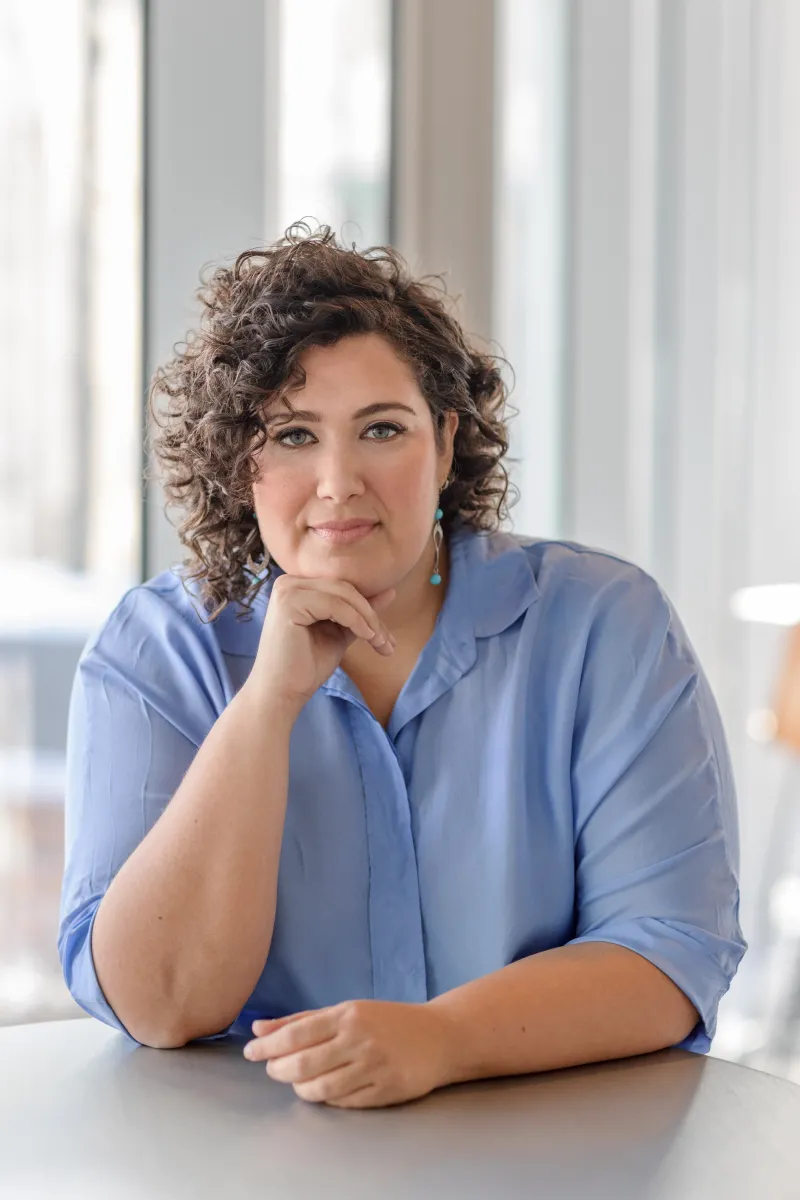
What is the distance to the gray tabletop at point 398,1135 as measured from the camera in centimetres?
88

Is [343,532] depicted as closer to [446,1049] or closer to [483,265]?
[446,1049]

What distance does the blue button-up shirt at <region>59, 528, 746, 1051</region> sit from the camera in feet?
4.24

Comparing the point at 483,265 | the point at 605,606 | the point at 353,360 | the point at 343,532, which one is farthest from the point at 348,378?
the point at 483,265

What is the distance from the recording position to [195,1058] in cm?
116

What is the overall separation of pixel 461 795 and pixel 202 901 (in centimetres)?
29

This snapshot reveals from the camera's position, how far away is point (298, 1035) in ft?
3.40

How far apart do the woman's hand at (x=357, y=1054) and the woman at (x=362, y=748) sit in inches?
5.7

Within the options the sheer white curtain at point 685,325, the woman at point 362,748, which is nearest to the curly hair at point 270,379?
the woman at point 362,748

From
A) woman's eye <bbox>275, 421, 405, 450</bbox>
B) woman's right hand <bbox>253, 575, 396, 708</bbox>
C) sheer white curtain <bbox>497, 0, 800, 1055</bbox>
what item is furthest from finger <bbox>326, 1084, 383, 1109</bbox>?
sheer white curtain <bbox>497, 0, 800, 1055</bbox>

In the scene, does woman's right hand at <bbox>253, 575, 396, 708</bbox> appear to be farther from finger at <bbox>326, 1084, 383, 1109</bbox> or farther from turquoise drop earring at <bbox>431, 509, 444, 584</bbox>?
finger at <bbox>326, 1084, 383, 1109</bbox>

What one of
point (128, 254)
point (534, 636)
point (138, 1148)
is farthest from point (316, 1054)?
point (128, 254)

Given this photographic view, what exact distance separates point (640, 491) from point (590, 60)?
82 cm

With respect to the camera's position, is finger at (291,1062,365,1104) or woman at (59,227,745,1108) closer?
finger at (291,1062,365,1104)

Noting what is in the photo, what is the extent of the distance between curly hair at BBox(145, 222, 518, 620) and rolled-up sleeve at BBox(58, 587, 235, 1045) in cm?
8
